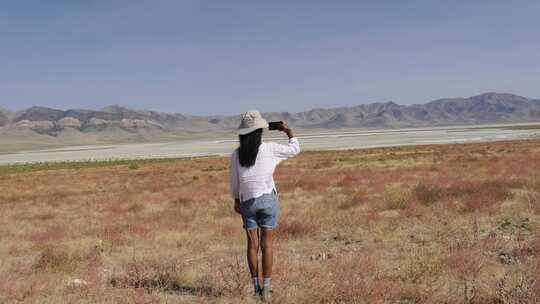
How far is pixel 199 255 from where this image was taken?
880 cm

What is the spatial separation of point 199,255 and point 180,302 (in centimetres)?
283

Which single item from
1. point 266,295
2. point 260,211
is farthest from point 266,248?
point 266,295

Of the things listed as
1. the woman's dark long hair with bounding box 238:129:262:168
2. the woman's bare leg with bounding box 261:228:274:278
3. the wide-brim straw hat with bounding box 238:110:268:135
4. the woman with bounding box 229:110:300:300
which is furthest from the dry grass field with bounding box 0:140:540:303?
the wide-brim straw hat with bounding box 238:110:268:135

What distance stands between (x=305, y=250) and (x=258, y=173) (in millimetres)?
4090

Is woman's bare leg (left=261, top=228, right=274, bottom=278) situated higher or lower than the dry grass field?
higher

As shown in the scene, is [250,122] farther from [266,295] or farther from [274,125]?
[266,295]

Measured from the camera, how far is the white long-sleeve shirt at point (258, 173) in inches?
208

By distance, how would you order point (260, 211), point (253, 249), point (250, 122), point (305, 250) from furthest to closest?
point (305, 250) → point (253, 249) → point (260, 211) → point (250, 122)

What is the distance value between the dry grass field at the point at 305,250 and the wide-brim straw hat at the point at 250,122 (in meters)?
1.88

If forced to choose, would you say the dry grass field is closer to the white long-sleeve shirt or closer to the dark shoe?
the dark shoe

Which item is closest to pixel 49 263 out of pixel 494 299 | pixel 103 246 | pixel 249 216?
pixel 103 246

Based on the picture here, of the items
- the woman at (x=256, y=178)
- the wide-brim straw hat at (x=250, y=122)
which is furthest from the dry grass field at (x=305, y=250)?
the wide-brim straw hat at (x=250, y=122)

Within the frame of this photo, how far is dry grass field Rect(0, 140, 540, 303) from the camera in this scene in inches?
234

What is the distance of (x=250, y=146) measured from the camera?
521cm
